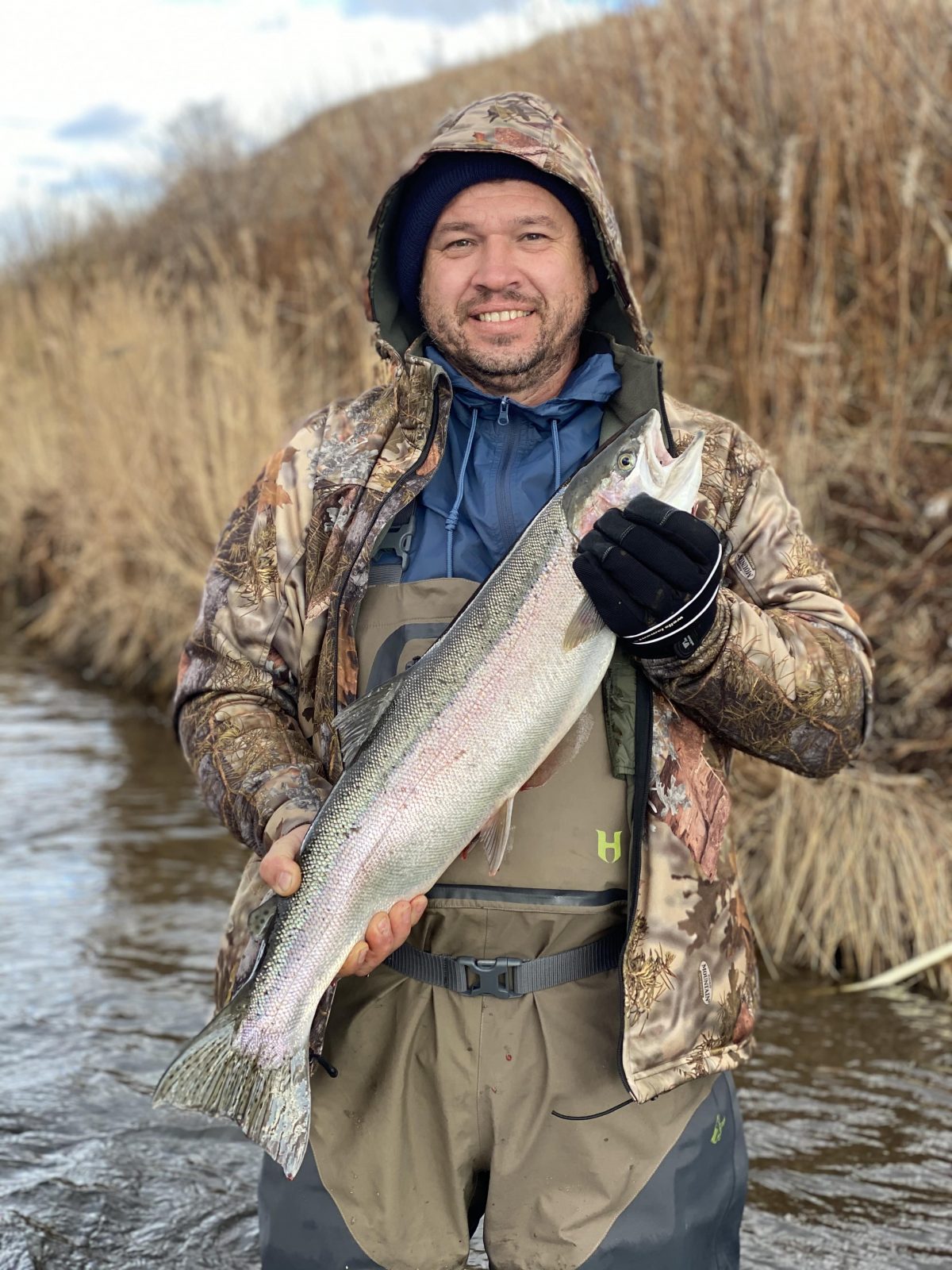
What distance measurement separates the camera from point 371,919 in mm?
2480

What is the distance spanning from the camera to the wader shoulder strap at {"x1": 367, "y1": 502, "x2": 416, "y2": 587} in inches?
115

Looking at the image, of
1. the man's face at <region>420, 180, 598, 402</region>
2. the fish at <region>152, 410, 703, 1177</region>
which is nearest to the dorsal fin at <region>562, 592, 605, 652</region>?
the fish at <region>152, 410, 703, 1177</region>

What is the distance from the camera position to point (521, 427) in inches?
120

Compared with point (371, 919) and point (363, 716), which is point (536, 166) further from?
point (371, 919)

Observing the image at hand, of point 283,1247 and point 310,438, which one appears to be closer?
point 283,1247

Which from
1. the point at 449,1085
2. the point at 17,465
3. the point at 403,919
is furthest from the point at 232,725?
the point at 17,465

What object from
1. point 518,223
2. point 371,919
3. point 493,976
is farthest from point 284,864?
point 518,223

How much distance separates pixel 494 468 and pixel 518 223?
64cm

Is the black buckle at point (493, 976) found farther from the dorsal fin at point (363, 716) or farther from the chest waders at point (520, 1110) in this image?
the dorsal fin at point (363, 716)

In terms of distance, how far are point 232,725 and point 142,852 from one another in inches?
165

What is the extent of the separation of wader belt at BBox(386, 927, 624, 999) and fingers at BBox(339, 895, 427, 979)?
234mm

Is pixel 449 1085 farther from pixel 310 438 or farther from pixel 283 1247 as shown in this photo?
pixel 310 438

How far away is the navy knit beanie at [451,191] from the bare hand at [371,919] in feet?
5.36

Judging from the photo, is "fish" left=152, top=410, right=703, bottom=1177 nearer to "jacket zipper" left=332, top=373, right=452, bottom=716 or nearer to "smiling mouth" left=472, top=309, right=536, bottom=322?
"jacket zipper" left=332, top=373, right=452, bottom=716
